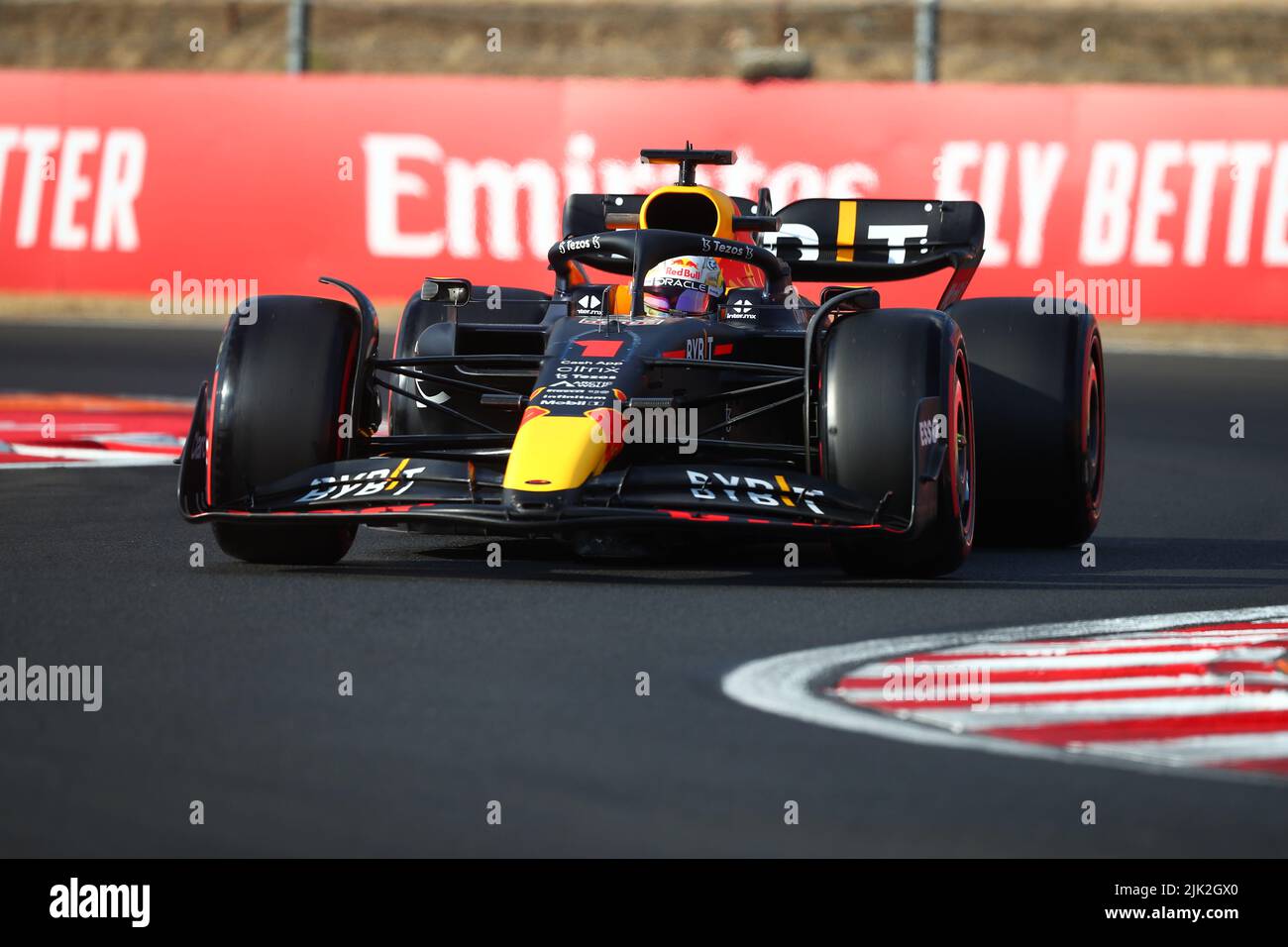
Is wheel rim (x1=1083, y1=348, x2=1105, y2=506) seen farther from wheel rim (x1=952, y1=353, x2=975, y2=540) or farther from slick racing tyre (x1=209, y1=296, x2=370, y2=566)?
slick racing tyre (x1=209, y1=296, x2=370, y2=566)

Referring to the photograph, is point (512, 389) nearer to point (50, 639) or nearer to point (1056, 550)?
point (1056, 550)

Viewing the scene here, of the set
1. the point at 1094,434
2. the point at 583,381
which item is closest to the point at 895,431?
the point at 583,381

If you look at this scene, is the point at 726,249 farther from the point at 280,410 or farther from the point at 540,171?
the point at 540,171

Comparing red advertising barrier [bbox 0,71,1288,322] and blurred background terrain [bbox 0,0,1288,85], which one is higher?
blurred background terrain [bbox 0,0,1288,85]

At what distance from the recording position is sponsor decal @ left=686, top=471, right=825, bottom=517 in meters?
7.86

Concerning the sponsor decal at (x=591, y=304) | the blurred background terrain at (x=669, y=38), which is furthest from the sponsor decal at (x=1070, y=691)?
the blurred background terrain at (x=669, y=38)

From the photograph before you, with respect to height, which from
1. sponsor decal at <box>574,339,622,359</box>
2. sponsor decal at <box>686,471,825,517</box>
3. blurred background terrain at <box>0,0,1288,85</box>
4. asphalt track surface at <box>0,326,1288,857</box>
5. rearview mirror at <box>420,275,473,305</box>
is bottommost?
asphalt track surface at <box>0,326,1288,857</box>

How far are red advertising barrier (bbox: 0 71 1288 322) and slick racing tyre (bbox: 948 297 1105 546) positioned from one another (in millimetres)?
9521

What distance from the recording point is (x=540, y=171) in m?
20.2

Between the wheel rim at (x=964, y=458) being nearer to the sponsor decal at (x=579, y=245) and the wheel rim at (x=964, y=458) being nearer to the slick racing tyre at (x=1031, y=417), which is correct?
the slick racing tyre at (x=1031, y=417)

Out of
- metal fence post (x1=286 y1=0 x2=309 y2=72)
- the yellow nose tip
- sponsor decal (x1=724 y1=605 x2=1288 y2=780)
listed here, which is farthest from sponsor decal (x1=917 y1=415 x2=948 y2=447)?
metal fence post (x1=286 y1=0 x2=309 y2=72)

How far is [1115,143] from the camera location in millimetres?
19453
